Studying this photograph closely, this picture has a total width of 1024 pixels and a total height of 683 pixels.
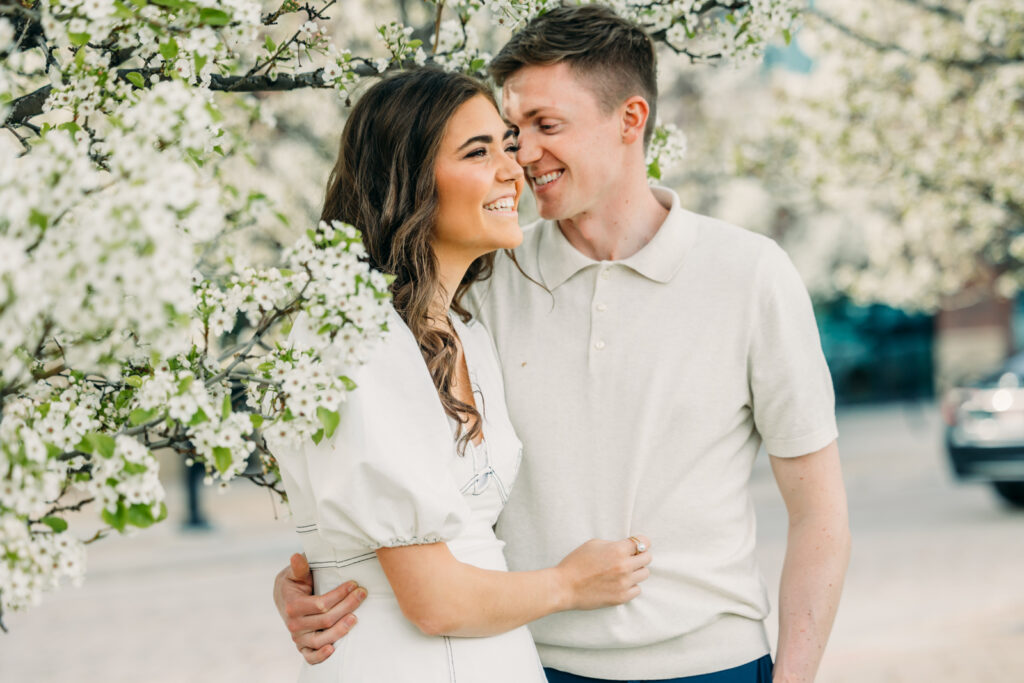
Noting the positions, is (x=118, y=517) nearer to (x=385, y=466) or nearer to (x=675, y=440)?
(x=385, y=466)

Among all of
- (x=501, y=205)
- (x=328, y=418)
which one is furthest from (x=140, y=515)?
(x=501, y=205)

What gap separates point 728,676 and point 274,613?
24.5 feet

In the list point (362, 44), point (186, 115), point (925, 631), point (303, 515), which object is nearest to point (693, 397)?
point (303, 515)

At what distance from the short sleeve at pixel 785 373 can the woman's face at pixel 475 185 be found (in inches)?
24.4

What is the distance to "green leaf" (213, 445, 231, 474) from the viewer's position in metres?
1.77

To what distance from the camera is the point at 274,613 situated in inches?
368

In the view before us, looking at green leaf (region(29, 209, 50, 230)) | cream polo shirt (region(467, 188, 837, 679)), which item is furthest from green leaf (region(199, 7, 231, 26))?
cream polo shirt (region(467, 188, 837, 679))

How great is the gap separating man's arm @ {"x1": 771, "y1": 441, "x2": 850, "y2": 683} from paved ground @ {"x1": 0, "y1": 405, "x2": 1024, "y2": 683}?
4.63m

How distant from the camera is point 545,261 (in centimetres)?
282

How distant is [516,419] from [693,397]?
437 millimetres

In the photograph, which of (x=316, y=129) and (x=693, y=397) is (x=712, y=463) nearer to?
(x=693, y=397)

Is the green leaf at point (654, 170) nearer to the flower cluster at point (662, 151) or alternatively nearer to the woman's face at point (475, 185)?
the flower cluster at point (662, 151)

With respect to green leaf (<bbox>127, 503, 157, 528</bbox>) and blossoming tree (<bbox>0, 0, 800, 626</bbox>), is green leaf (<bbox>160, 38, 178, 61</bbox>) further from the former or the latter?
green leaf (<bbox>127, 503, 157, 528</bbox>)

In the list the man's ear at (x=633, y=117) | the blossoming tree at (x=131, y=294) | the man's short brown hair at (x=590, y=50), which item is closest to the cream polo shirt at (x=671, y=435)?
the man's ear at (x=633, y=117)
